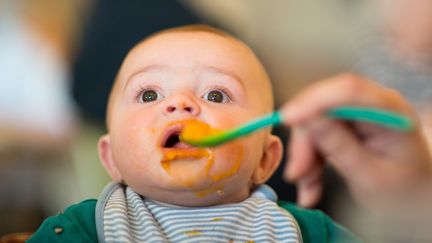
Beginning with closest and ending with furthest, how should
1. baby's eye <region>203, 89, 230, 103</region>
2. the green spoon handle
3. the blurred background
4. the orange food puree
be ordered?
the green spoon handle → the orange food puree → baby's eye <region>203, 89, 230, 103</region> → the blurred background

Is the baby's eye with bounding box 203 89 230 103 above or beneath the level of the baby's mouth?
above

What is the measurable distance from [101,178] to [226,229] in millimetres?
657

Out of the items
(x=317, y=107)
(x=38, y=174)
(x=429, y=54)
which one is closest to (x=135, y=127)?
(x=317, y=107)

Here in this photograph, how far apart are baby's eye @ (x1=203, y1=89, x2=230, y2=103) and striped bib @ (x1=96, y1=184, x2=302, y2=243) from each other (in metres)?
0.17

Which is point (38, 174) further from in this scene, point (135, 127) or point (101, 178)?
point (135, 127)

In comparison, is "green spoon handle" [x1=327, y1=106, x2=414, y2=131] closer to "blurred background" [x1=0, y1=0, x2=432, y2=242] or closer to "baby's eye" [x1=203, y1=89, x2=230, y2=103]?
"baby's eye" [x1=203, y1=89, x2=230, y2=103]

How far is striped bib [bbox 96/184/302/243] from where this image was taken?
2.51 ft

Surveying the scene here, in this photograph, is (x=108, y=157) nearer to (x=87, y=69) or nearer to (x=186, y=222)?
(x=186, y=222)

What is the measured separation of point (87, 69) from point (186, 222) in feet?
2.49

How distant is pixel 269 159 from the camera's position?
95cm

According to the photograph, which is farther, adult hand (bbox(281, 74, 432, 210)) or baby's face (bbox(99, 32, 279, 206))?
baby's face (bbox(99, 32, 279, 206))

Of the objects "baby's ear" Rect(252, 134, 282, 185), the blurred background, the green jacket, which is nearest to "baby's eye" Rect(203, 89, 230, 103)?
"baby's ear" Rect(252, 134, 282, 185)

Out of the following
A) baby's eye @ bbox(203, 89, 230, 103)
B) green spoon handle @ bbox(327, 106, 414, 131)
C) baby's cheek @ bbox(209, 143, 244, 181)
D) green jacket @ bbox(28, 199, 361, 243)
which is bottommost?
green jacket @ bbox(28, 199, 361, 243)

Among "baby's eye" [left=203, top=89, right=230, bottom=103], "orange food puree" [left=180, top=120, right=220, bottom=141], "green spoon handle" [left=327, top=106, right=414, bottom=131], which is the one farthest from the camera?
"baby's eye" [left=203, top=89, right=230, bottom=103]
